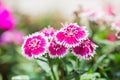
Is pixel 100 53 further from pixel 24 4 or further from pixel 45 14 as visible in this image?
pixel 24 4

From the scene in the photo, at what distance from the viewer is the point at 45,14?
440 cm

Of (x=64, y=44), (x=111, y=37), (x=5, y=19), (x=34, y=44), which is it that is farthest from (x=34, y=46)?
(x=5, y=19)

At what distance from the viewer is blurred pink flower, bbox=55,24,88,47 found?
1613 mm

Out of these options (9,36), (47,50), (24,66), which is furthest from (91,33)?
(47,50)

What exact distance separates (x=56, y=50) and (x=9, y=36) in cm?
142

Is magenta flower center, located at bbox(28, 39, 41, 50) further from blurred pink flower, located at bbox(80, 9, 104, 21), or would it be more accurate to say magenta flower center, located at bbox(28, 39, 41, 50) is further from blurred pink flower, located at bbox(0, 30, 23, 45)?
blurred pink flower, located at bbox(0, 30, 23, 45)

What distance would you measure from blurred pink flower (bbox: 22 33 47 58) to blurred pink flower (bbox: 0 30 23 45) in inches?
51.4

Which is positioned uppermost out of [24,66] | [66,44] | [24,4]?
[24,4]

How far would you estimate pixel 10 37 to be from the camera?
10.0ft

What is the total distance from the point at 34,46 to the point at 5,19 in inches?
46.4

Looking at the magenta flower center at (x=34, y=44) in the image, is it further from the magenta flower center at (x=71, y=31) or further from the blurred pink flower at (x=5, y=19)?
the blurred pink flower at (x=5, y=19)

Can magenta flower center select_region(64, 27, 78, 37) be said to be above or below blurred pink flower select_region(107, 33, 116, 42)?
below

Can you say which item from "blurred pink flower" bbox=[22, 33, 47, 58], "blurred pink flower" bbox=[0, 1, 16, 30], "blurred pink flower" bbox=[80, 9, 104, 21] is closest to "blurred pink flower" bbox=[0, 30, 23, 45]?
"blurred pink flower" bbox=[0, 1, 16, 30]

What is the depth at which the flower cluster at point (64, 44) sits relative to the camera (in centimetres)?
162
